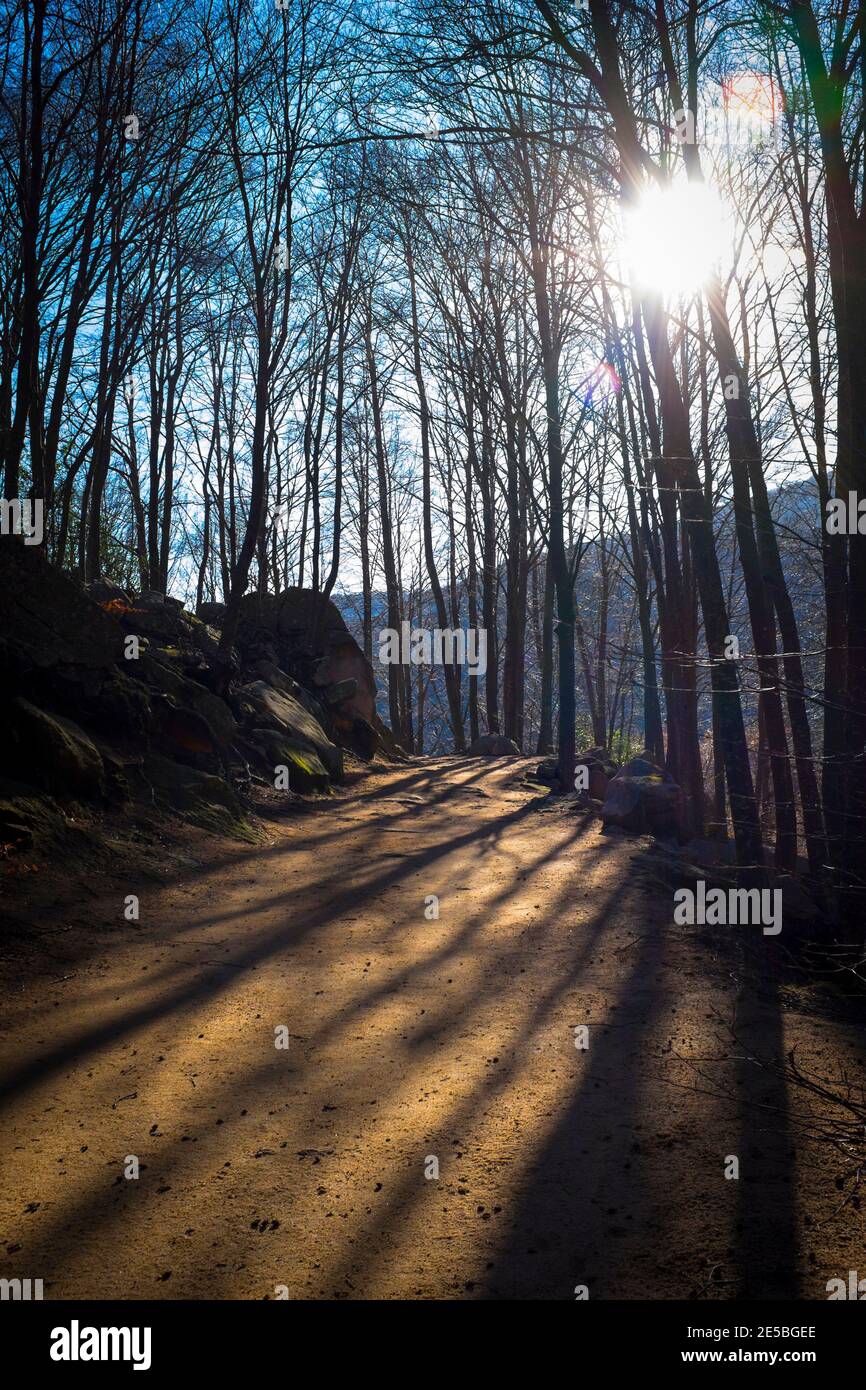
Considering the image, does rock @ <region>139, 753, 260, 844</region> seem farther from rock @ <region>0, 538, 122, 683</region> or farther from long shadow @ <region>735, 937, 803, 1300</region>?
long shadow @ <region>735, 937, 803, 1300</region>

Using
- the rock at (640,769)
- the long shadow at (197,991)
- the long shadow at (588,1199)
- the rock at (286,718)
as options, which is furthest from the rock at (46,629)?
the rock at (640,769)

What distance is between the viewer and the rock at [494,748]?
21.4 meters

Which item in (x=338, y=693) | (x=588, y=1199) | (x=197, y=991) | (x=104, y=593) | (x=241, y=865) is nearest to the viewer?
(x=588, y=1199)

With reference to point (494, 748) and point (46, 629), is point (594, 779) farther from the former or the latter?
point (46, 629)

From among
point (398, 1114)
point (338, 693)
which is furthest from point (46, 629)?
point (338, 693)

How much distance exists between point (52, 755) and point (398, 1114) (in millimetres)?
4743

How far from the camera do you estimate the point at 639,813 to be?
1157 centimetres

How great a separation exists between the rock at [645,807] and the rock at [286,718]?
425 cm

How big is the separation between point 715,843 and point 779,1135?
28.9ft

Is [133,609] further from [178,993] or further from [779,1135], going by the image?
[779,1135]

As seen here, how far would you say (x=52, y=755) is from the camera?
7516 millimetres

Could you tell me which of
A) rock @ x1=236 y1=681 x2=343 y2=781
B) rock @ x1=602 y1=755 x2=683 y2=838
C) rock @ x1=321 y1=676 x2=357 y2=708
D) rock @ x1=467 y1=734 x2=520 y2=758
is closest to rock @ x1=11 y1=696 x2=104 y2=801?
rock @ x1=236 y1=681 x2=343 y2=781

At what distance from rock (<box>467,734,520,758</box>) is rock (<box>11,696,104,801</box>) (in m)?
13.7
